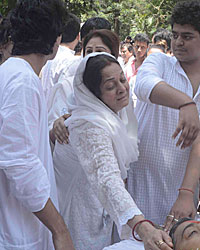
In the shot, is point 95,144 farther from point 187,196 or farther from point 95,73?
point 187,196

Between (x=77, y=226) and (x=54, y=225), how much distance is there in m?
0.63

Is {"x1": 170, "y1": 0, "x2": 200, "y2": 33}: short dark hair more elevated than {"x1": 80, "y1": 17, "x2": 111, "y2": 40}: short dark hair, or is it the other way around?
{"x1": 170, "y1": 0, "x2": 200, "y2": 33}: short dark hair

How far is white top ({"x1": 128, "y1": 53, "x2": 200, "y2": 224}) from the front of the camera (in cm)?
272

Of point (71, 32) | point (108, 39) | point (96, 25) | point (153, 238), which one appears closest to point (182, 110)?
point (153, 238)

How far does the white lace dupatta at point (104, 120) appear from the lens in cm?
225

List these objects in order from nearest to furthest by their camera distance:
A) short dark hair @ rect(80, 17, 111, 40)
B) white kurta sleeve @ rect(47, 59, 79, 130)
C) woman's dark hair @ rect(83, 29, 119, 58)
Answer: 1. white kurta sleeve @ rect(47, 59, 79, 130)
2. woman's dark hair @ rect(83, 29, 119, 58)
3. short dark hair @ rect(80, 17, 111, 40)

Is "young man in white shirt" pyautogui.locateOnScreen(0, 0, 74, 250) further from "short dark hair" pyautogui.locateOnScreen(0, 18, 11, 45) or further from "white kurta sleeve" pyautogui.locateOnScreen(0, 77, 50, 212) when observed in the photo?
"short dark hair" pyautogui.locateOnScreen(0, 18, 11, 45)

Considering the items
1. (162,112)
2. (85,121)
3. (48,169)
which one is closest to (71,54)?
(162,112)

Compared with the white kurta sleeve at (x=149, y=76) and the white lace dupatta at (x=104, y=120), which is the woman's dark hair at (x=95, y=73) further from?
the white kurta sleeve at (x=149, y=76)

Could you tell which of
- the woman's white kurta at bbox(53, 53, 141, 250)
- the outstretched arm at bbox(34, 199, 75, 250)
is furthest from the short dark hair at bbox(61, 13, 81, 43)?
the outstretched arm at bbox(34, 199, 75, 250)

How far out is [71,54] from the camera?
159 inches

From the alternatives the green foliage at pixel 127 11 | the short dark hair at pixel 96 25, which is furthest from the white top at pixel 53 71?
the green foliage at pixel 127 11

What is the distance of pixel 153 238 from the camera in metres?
1.83

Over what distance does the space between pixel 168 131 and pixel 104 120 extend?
636mm
